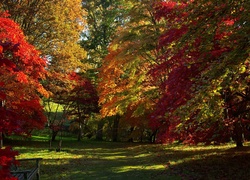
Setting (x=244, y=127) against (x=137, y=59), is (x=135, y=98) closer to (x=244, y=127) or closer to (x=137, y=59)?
(x=137, y=59)

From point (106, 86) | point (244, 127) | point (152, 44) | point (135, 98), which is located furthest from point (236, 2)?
point (106, 86)

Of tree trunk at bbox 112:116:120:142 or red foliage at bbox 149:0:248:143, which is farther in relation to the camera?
tree trunk at bbox 112:116:120:142

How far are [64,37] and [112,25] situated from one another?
1540 cm

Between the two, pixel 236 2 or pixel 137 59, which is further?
pixel 137 59

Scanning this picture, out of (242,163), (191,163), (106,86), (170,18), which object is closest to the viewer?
(242,163)

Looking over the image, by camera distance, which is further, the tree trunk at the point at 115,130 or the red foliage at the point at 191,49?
the tree trunk at the point at 115,130

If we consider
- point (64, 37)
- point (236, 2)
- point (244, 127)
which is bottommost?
point (244, 127)

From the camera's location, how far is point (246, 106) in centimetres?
1091

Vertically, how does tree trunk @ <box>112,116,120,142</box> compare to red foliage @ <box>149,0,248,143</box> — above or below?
below

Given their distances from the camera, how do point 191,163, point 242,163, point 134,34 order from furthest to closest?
point 134,34 → point 191,163 → point 242,163

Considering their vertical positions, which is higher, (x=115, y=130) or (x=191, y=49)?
(x=191, y=49)

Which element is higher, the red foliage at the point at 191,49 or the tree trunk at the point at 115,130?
the red foliage at the point at 191,49

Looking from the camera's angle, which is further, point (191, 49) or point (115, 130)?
point (115, 130)

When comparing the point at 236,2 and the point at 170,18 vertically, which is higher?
the point at 170,18
